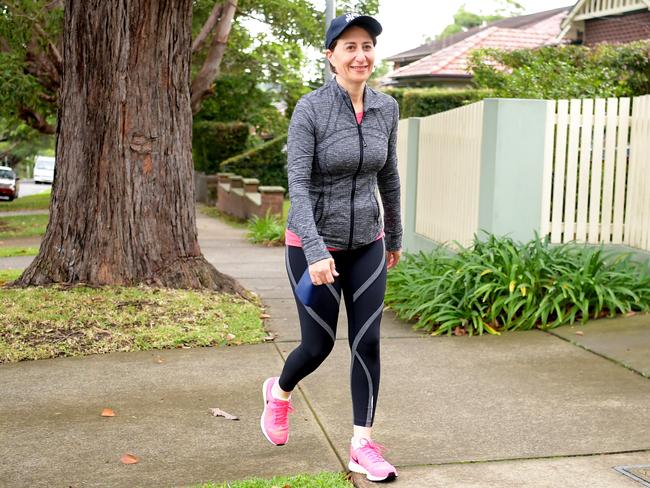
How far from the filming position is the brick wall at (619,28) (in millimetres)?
21484

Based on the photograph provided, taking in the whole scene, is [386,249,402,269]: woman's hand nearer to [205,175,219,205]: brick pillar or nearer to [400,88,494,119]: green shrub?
[400,88,494,119]: green shrub

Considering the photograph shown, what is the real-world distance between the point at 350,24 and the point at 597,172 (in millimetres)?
4862


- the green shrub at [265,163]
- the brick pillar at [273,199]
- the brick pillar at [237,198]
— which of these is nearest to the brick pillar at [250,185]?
the brick pillar at [237,198]

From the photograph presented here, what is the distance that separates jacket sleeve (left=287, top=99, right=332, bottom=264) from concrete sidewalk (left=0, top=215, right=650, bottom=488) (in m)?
1.08

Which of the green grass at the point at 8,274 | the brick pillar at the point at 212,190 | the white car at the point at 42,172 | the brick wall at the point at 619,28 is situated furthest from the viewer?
the white car at the point at 42,172

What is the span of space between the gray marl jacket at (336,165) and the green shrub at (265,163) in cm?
2360

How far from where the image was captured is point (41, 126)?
2269 centimetres

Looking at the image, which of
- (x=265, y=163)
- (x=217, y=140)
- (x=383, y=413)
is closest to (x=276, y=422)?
(x=383, y=413)

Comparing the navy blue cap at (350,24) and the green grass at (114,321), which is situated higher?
the navy blue cap at (350,24)

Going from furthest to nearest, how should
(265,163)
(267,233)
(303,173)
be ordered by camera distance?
(265,163) < (267,233) < (303,173)

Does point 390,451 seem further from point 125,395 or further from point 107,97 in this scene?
point 107,97

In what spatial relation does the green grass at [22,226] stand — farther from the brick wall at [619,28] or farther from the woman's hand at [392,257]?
the brick wall at [619,28]

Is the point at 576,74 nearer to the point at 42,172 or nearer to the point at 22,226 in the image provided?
the point at 22,226

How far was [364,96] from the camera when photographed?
4.07m
